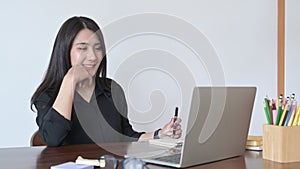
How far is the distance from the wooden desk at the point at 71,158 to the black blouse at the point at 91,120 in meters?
0.10

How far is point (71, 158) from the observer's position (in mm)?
1180

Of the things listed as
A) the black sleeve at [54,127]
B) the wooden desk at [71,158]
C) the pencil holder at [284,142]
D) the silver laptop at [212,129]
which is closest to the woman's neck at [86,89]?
the black sleeve at [54,127]

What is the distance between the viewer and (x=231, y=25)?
278cm

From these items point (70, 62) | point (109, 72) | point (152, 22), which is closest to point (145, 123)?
point (109, 72)

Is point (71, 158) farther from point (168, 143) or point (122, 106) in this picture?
point (122, 106)

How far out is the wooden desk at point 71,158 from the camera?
108 centimetres

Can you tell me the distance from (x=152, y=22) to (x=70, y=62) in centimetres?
91

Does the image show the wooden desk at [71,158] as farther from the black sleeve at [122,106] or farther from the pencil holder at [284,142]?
the black sleeve at [122,106]

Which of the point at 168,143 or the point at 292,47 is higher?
the point at 292,47

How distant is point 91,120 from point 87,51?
11.6 inches

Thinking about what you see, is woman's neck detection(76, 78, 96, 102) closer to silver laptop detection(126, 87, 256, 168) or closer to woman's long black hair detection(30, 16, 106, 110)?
woman's long black hair detection(30, 16, 106, 110)

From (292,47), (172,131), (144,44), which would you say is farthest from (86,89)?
(292,47)

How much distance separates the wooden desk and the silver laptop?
0.10 ft

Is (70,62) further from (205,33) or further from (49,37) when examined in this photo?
(205,33)
